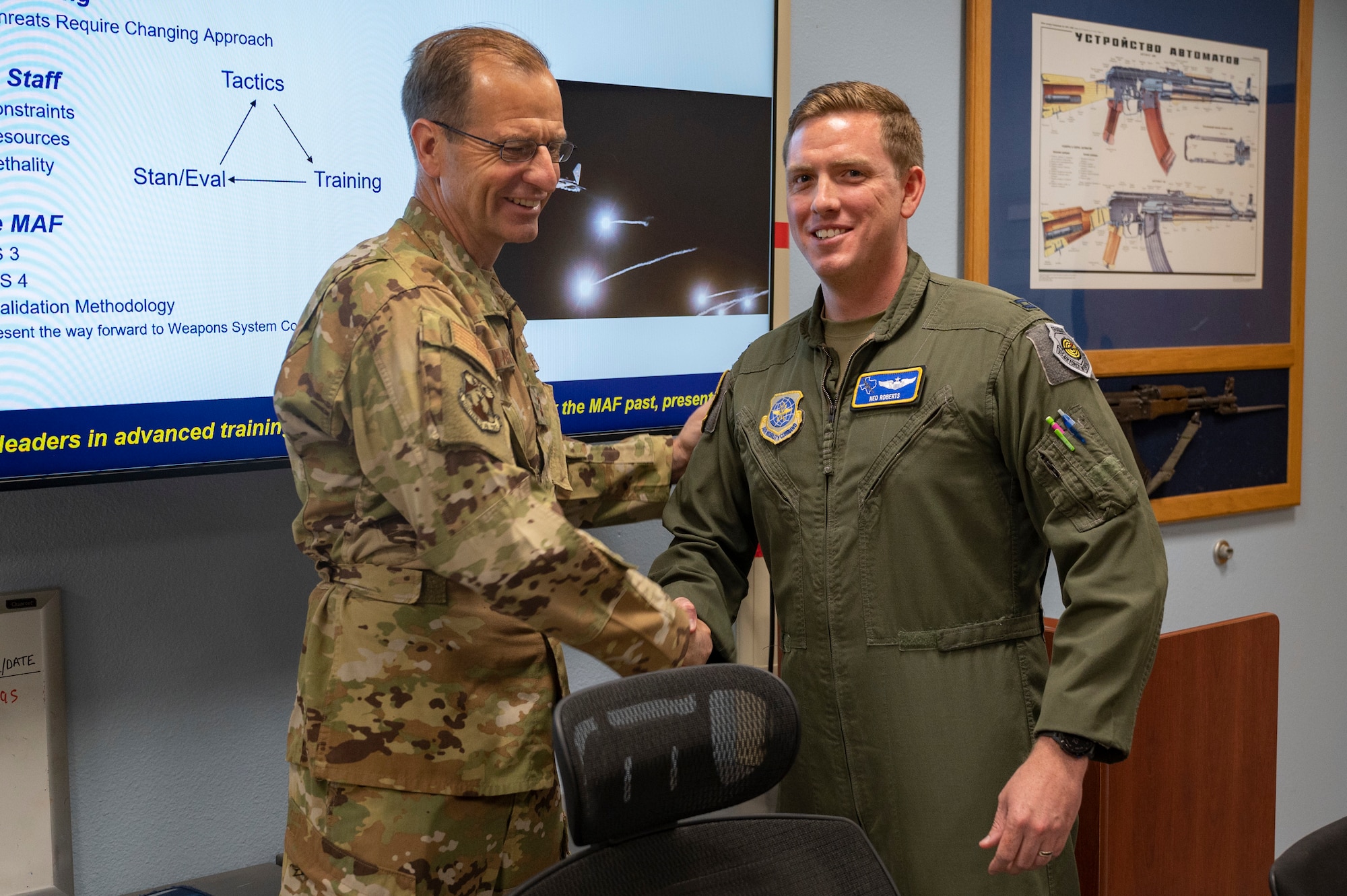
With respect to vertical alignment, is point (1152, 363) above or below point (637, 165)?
below

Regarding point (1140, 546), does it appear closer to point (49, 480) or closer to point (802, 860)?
point (802, 860)

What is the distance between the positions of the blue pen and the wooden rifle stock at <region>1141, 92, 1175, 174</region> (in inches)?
70.7

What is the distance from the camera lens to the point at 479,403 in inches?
50.7

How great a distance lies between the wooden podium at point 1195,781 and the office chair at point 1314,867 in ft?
2.23

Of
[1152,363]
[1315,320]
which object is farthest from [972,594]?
[1315,320]

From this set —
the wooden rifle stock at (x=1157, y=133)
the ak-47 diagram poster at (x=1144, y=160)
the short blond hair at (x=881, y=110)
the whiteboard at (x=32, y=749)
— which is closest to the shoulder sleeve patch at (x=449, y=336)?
the short blond hair at (x=881, y=110)

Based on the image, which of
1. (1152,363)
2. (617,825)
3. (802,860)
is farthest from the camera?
(1152,363)

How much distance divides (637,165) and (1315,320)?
91.6 inches

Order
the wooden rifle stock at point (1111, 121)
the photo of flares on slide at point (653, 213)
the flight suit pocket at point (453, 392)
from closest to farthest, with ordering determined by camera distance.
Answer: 1. the flight suit pocket at point (453, 392)
2. the photo of flares on slide at point (653, 213)
3. the wooden rifle stock at point (1111, 121)

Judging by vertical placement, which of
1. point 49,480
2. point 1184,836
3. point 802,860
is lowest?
point 1184,836

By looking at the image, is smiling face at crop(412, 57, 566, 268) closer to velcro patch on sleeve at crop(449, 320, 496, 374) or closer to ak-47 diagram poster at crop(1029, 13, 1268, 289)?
velcro patch on sleeve at crop(449, 320, 496, 374)

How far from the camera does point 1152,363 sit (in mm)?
2873

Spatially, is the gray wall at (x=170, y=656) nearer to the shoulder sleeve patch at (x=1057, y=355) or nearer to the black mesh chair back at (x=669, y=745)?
the black mesh chair back at (x=669, y=745)

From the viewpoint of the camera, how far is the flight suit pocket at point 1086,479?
1.36 m
